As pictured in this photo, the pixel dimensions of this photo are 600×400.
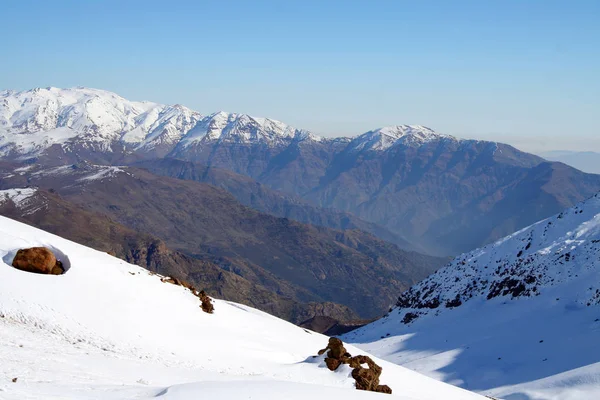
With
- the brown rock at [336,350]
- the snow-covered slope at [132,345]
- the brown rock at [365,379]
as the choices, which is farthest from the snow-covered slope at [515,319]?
the brown rock at [336,350]

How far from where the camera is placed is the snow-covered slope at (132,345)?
1800 centimetres

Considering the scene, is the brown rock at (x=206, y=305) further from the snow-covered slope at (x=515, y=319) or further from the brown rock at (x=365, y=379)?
the snow-covered slope at (x=515, y=319)

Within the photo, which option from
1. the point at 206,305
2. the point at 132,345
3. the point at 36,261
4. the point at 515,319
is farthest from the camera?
the point at 515,319

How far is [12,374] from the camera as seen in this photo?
17.0m

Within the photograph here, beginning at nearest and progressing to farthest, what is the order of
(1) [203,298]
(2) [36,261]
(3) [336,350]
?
(2) [36,261]
(3) [336,350]
(1) [203,298]

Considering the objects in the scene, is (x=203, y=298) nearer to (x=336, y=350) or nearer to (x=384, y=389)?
(x=336, y=350)

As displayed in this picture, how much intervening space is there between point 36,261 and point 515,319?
53601 mm

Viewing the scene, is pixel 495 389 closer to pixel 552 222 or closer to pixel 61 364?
pixel 61 364

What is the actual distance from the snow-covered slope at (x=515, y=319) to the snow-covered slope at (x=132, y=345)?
55.6 feet

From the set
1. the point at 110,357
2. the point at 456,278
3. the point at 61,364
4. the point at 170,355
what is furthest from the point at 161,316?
the point at 456,278

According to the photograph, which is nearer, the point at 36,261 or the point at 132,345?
the point at 132,345

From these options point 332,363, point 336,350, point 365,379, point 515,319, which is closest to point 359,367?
point 365,379

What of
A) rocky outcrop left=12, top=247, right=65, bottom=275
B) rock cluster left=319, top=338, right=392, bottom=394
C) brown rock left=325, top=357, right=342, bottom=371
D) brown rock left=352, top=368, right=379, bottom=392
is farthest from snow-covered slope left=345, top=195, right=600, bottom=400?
rocky outcrop left=12, top=247, right=65, bottom=275

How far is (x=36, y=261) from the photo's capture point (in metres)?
25.9
